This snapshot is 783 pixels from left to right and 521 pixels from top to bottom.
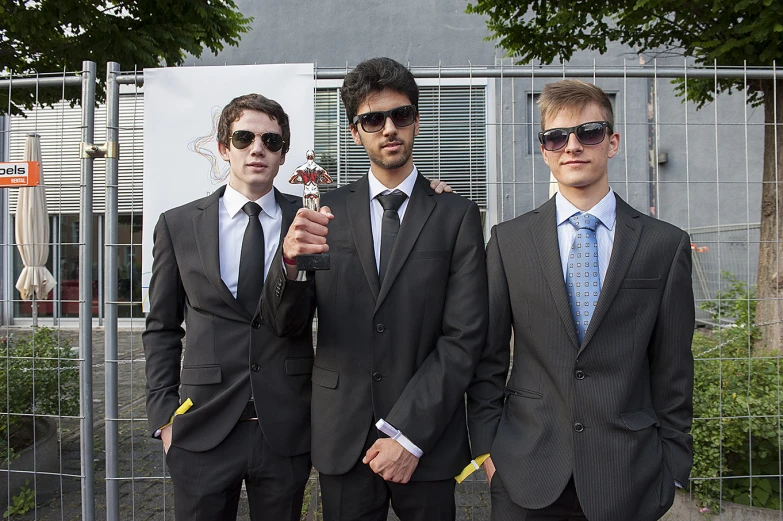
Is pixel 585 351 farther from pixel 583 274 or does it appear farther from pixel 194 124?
pixel 194 124

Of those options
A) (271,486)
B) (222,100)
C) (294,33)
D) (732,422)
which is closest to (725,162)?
(294,33)

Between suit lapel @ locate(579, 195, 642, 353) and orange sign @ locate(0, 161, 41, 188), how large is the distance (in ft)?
10.3

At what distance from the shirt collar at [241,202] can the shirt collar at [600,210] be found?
1.17 m

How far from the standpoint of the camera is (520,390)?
6.92ft

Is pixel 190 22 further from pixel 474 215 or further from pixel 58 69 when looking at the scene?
pixel 474 215

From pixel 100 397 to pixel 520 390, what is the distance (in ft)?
21.7

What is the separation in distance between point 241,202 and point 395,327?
88 cm

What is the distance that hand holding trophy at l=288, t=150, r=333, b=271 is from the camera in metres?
1.91

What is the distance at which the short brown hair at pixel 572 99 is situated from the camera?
214cm

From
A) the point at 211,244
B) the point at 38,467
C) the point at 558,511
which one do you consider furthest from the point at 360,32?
the point at 558,511

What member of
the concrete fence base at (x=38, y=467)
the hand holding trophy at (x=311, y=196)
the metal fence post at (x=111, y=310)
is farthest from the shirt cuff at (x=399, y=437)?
the concrete fence base at (x=38, y=467)

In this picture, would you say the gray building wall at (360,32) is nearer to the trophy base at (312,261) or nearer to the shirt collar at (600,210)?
the shirt collar at (600,210)

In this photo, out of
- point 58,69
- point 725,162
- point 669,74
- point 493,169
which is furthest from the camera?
point 725,162

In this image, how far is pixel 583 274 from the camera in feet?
6.73
